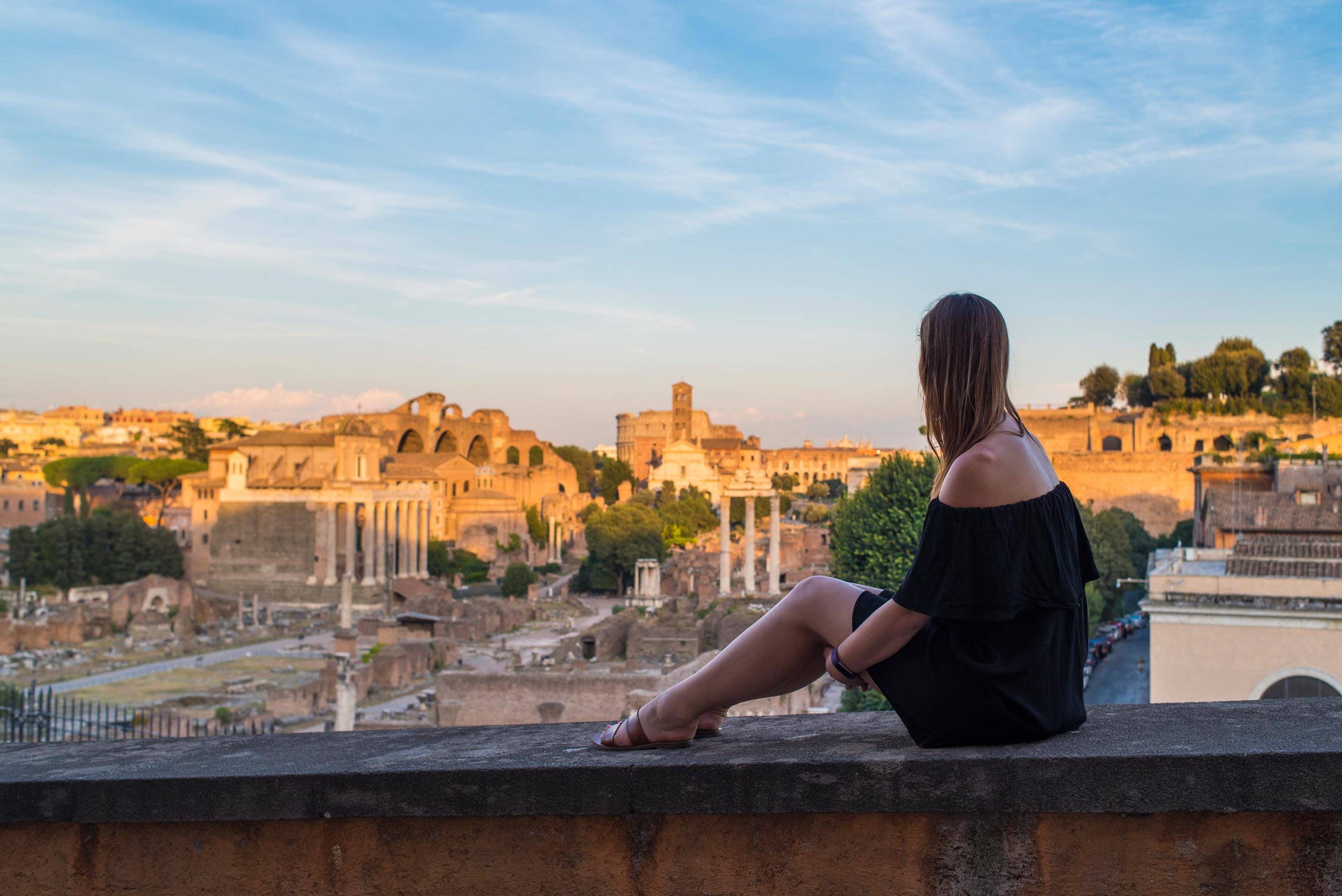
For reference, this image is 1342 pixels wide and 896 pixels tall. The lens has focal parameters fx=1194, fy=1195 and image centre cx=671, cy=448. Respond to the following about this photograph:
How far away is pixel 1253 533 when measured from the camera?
61.4 feet

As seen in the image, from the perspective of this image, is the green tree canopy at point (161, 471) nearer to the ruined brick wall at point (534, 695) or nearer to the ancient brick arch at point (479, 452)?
the ancient brick arch at point (479, 452)

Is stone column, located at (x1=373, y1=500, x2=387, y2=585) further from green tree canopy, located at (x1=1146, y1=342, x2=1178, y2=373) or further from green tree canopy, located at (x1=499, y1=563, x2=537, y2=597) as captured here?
green tree canopy, located at (x1=1146, y1=342, x2=1178, y2=373)

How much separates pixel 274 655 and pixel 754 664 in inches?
1101

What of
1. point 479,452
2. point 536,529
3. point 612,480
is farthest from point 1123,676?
point 612,480

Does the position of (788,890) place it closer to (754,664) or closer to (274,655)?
(754,664)

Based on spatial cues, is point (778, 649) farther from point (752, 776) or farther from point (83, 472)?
point (83, 472)

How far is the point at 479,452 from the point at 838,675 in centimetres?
6147

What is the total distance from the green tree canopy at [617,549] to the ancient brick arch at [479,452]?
19.9m

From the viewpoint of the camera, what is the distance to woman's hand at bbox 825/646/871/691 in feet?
6.88

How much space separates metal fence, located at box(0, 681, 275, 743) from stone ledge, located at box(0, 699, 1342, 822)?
8.70 meters

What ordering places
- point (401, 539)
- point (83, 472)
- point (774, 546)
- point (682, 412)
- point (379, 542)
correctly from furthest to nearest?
point (682, 412), point (83, 472), point (401, 539), point (379, 542), point (774, 546)

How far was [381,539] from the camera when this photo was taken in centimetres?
4247

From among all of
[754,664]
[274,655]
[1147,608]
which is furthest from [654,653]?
[754,664]

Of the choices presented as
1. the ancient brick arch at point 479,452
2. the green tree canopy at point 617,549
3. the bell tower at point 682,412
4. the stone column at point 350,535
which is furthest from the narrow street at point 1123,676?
the bell tower at point 682,412
